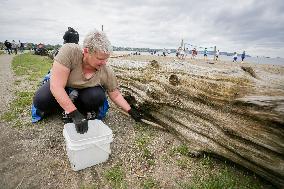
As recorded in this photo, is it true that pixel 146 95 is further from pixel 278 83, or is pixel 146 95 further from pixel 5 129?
pixel 5 129

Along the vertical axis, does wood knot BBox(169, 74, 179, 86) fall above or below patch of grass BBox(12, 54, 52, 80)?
above

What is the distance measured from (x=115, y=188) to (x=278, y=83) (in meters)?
2.65

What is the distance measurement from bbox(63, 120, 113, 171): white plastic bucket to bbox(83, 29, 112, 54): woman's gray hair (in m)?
1.15

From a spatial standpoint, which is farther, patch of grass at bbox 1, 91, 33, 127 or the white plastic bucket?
patch of grass at bbox 1, 91, 33, 127

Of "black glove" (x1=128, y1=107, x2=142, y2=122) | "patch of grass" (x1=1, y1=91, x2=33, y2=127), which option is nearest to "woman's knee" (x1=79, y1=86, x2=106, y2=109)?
"black glove" (x1=128, y1=107, x2=142, y2=122)

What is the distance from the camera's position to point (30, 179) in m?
3.18

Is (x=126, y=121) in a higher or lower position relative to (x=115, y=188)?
higher

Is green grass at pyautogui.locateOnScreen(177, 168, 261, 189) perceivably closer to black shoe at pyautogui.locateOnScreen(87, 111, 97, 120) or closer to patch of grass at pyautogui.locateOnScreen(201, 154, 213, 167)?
patch of grass at pyautogui.locateOnScreen(201, 154, 213, 167)

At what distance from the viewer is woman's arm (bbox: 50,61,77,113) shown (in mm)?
3547

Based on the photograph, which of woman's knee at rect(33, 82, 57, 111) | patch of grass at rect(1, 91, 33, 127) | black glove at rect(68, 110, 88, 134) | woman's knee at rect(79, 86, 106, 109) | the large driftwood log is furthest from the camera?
patch of grass at rect(1, 91, 33, 127)

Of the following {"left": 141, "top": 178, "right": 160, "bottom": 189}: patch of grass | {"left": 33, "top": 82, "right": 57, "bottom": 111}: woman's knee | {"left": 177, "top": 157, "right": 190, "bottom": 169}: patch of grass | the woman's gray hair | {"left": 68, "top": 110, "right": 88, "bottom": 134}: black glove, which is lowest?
{"left": 141, "top": 178, "right": 160, "bottom": 189}: patch of grass

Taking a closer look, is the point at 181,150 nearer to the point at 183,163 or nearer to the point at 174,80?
the point at 183,163

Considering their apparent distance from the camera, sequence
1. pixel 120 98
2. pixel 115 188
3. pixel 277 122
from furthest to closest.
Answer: pixel 120 98 < pixel 115 188 < pixel 277 122

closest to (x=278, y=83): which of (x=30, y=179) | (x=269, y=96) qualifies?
(x=269, y=96)
